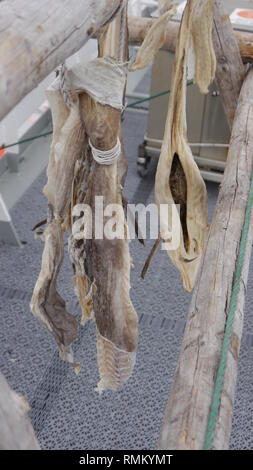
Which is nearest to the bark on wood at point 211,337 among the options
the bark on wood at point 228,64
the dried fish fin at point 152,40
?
the dried fish fin at point 152,40

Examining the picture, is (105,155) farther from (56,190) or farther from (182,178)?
(182,178)

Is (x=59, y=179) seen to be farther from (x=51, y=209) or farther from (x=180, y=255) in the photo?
(x=180, y=255)

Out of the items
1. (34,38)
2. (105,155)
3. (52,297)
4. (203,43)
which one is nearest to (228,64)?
(203,43)

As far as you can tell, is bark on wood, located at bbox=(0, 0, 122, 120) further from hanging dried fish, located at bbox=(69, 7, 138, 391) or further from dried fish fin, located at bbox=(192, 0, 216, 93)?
dried fish fin, located at bbox=(192, 0, 216, 93)

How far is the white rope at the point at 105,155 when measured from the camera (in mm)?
771

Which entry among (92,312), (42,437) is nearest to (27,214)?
(42,437)

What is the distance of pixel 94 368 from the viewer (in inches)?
74.2

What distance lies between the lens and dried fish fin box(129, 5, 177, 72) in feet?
2.80

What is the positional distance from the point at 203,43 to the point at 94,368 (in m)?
1.21

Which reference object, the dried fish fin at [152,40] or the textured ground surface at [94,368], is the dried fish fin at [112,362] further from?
the textured ground surface at [94,368]

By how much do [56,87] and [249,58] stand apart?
87 cm

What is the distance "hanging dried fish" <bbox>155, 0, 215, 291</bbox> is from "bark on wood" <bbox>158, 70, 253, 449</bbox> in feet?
0.24

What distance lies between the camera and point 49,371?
1871 mm

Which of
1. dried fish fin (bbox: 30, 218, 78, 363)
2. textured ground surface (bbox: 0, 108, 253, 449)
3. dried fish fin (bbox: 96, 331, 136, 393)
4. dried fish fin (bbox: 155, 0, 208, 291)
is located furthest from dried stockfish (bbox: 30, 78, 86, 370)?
textured ground surface (bbox: 0, 108, 253, 449)
